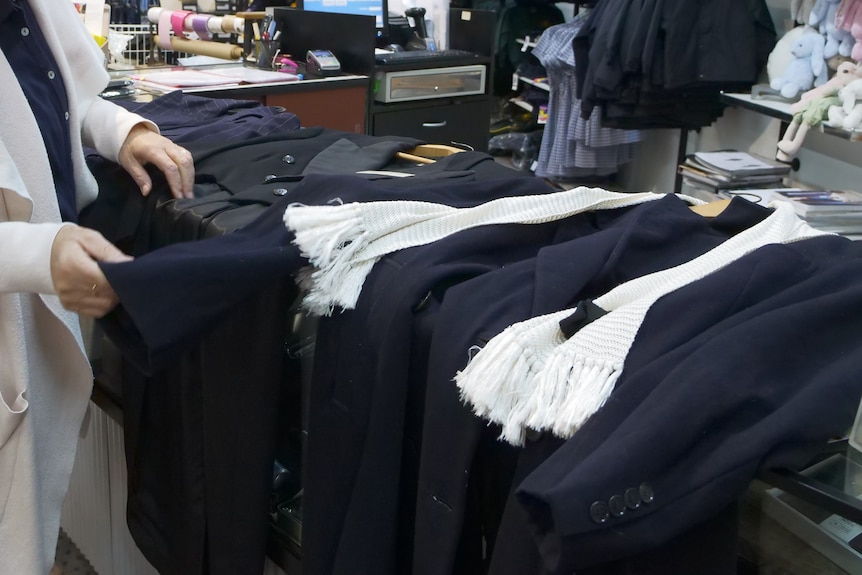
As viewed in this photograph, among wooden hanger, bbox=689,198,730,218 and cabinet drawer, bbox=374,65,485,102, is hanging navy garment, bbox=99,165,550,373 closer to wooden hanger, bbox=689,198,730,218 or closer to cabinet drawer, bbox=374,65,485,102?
wooden hanger, bbox=689,198,730,218

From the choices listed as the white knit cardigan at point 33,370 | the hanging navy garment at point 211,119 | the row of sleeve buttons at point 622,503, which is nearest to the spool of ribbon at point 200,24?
the hanging navy garment at point 211,119

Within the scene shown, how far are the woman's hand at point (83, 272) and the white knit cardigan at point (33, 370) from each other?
0.14 ft

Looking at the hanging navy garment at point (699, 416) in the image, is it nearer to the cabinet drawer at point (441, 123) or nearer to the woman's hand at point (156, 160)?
the woman's hand at point (156, 160)

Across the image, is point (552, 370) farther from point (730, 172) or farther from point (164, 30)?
point (164, 30)

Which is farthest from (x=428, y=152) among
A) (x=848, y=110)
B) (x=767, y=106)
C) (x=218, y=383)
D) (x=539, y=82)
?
(x=539, y=82)

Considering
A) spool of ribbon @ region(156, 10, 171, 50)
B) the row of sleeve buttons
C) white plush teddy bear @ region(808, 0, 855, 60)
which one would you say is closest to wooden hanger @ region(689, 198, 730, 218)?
the row of sleeve buttons

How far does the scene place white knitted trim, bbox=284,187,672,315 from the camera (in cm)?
85

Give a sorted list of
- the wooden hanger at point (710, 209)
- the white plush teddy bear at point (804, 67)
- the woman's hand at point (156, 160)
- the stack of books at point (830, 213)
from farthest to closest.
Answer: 1. the white plush teddy bear at point (804, 67)
2. the stack of books at point (830, 213)
3. the woman's hand at point (156, 160)
4. the wooden hanger at point (710, 209)

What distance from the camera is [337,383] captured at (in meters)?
0.87

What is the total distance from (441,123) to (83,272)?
107 inches

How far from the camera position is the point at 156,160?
1165 millimetres

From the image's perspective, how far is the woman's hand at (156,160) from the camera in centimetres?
115

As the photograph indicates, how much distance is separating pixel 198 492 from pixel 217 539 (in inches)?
2.6

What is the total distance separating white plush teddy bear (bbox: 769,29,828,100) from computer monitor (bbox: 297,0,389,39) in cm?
155
